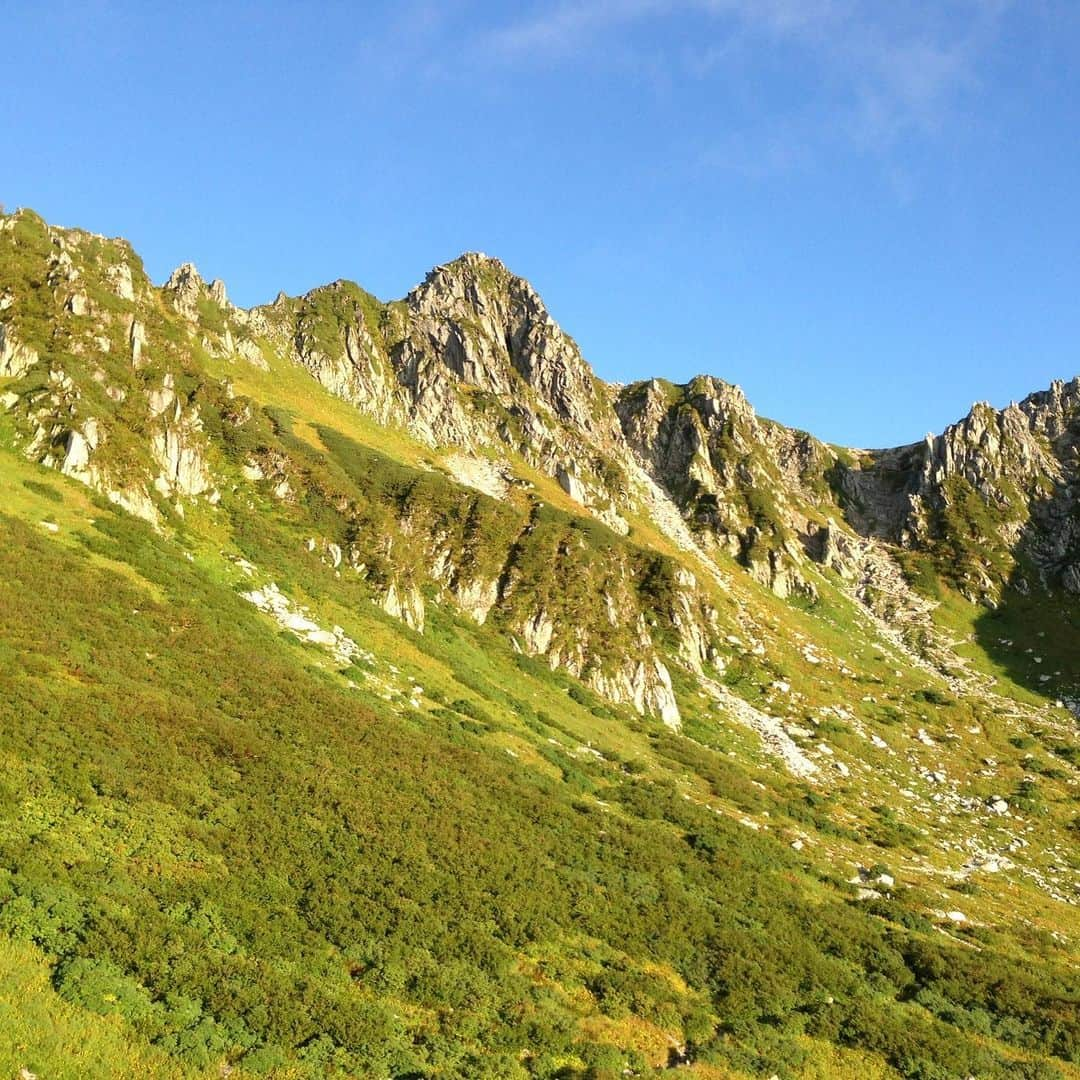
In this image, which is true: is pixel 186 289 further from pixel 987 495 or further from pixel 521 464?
pixel 987 495

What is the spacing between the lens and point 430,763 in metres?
32.1

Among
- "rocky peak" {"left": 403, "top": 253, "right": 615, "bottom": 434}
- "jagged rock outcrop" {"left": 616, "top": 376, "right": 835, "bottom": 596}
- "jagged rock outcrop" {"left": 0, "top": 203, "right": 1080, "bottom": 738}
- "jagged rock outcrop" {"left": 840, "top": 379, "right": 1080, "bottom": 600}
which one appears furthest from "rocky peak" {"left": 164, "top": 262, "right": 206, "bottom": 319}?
"jagged rock outcrop" {"left": 840, "top": 379, "right": 1080, "bottom": 600}

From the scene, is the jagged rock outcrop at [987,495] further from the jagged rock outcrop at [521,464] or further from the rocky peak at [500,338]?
the rocky peak at [500,338]

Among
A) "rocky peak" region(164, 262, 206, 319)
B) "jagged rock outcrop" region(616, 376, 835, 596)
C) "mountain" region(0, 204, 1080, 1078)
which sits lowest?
"mountain" region(0, 204, 1080, 1078)

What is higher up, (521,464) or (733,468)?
(733,468)

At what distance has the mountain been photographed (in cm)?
1775

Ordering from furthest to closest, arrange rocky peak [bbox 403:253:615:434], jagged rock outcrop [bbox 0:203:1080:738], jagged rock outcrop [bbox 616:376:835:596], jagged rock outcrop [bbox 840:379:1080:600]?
jagged rock outcrop [bbox 840:379:1080:600] < rocky peak [bbox 403:253:615:434] < jagged rock outcrop [bbox 616:376:835:596] < jagged rock outcrop [bbox 0:203:1080:738]

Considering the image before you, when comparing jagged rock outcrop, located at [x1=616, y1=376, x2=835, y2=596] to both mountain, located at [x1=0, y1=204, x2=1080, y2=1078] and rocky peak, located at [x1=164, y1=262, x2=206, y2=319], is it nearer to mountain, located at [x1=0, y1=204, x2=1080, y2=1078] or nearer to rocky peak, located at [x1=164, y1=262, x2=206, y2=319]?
mountain, located at [x1=0, y1=204, x2=1080, y2=1078]

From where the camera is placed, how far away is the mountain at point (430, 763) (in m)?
17.8

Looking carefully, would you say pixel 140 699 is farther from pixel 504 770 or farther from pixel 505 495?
pixel 505 495

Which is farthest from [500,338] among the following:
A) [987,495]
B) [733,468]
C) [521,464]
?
[987,495]

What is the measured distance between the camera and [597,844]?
30859mm

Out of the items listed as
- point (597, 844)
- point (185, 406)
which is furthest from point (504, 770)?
point (185, 406)

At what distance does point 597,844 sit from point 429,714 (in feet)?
40.8
